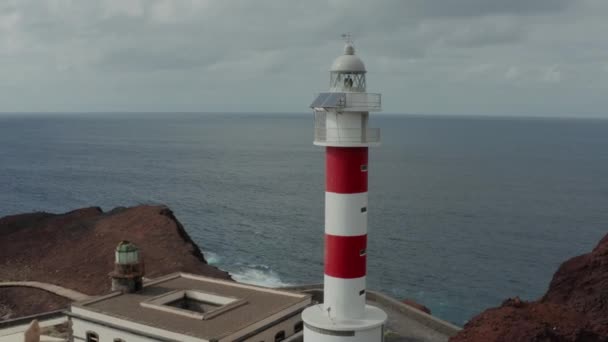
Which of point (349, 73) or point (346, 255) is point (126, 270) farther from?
point (349, 73)

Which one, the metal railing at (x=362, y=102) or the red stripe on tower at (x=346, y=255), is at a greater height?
the metal railing at (x=362, y=102)

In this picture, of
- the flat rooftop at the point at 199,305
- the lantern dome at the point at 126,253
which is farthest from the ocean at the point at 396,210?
the lantern dome at the point at 126,253

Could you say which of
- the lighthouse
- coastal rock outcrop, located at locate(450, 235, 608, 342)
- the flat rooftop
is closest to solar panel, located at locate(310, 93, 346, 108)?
the lighthouse

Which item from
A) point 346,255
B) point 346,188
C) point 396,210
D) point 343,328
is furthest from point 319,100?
point 396,210

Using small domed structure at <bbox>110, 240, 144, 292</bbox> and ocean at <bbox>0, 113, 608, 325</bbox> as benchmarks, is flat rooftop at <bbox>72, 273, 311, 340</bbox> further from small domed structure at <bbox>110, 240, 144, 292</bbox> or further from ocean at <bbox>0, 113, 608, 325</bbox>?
ocean at <bbox>0, 113, 608, 325</bbox>

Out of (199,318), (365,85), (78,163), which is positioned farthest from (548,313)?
(78,163)

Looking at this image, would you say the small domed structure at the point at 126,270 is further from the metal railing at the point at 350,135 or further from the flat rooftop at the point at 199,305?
the metal railing at the point at 350,135
